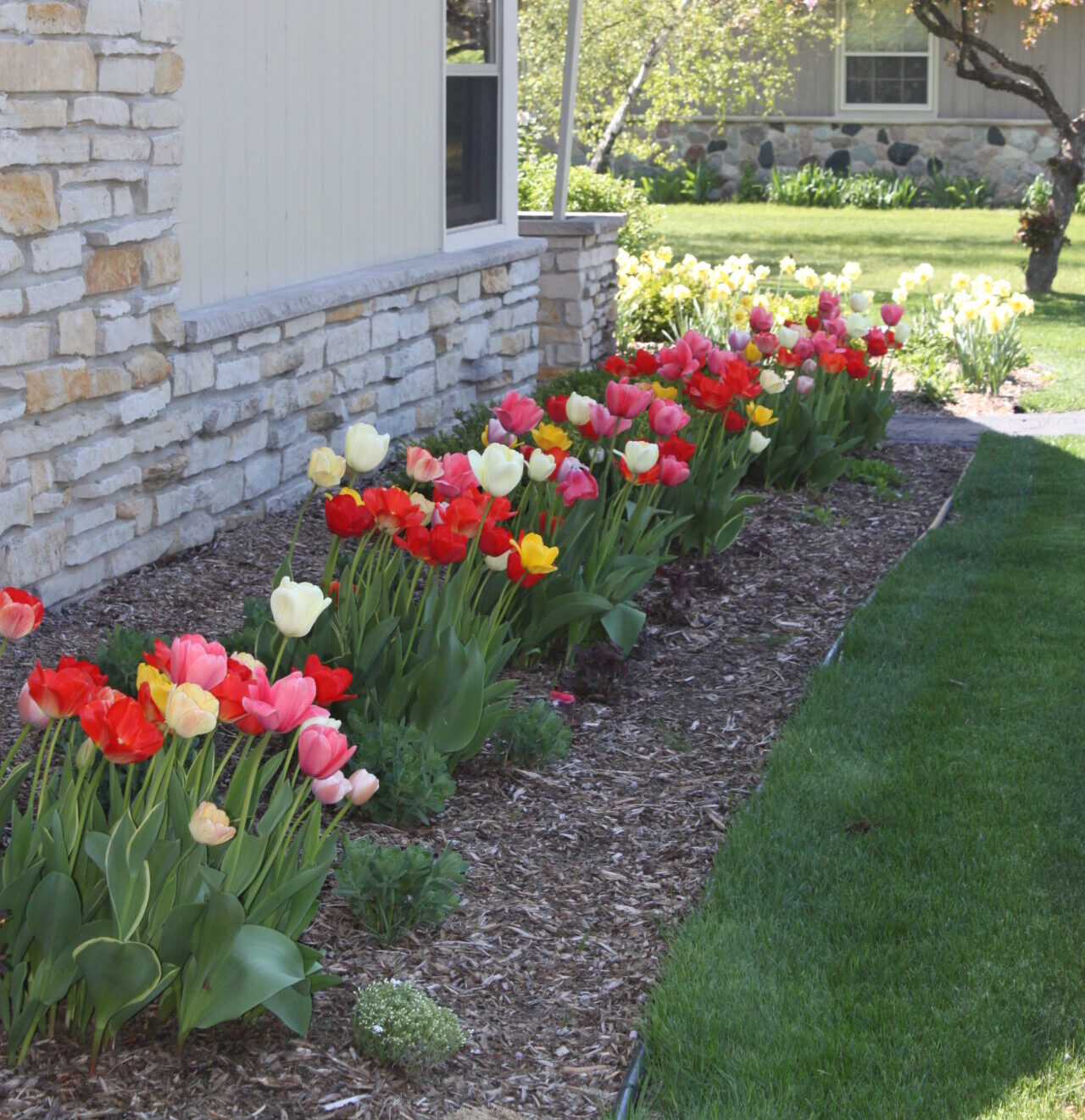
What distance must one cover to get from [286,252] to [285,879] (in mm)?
3709

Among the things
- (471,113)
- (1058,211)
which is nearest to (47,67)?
(471,113)

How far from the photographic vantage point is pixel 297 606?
91.2 inches

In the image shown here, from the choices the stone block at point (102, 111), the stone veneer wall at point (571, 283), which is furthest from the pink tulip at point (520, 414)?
the stone veneer wall at point (571, 283)

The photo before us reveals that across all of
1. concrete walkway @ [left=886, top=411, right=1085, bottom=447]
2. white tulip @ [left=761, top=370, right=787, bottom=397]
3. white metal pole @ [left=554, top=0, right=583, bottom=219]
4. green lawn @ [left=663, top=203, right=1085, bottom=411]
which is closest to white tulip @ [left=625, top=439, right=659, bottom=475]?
white tulip @ [left=761, top=370, right=787, bottom=397]

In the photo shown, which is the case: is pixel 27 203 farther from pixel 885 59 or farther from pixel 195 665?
pixel 885 59

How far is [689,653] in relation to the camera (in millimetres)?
4379

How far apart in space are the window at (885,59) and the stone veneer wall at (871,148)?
1.81 feet

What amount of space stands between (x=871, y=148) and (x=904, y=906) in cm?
1966

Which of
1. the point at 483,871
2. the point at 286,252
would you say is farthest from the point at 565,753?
the point at 286,252

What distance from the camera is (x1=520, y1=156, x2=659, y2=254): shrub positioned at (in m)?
11.7

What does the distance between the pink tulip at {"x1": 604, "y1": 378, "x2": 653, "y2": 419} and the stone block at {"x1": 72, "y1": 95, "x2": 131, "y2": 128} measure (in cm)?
160

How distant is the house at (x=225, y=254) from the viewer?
3.99 meters

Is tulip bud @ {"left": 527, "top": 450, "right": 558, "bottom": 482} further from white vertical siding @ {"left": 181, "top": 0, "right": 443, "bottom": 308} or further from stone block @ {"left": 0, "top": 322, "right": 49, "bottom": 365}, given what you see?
white vertical siding @ {"left": 181, "top": 0, "right": 443, "bottom": 308}

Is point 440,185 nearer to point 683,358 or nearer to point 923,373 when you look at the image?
point 683,358
